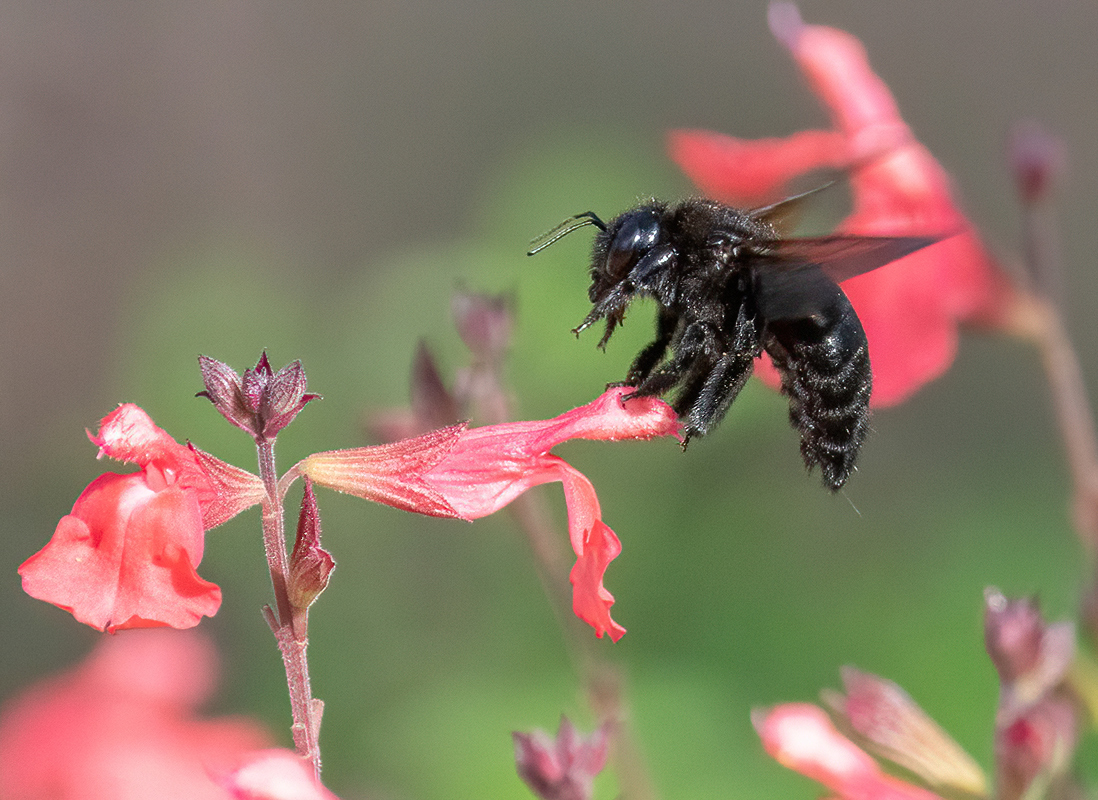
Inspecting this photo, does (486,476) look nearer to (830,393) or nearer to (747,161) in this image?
(830,393)

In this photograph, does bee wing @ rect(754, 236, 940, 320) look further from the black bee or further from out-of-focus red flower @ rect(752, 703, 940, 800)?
out-of-focus red flower @ rect(752, 703, 940, 800)

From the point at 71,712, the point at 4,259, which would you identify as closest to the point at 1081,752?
the point at 71,712

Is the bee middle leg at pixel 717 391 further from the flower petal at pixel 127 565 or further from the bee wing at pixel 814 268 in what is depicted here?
the flower petal at pixel 127 565

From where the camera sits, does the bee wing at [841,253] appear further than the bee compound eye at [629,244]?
No

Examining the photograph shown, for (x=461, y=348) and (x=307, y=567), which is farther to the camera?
(x=461, y=348)

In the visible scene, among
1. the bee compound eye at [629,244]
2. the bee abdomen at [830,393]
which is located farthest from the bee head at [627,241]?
the bee abdomen at [830,393]

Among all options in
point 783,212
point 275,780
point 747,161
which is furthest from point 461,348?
Result: point 275,780
